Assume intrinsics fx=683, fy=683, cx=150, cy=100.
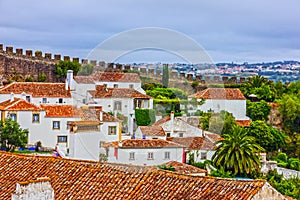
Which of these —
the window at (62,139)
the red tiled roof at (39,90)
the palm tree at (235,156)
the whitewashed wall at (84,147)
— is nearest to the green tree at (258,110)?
the palm tree at (235,156)

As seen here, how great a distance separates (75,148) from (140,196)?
45.6ft

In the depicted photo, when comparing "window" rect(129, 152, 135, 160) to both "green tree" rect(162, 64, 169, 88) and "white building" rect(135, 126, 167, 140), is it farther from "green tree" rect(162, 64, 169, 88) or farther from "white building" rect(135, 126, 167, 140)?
"green tree" rect(162, 64, 169, 88)

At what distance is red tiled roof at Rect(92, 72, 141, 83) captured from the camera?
3084 cm

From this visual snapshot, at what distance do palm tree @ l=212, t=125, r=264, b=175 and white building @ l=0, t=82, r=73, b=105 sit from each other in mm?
9827

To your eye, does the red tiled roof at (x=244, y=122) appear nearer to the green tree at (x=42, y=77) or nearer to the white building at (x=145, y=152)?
the white building at (x=145, y=152)

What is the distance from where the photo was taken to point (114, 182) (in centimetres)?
1211

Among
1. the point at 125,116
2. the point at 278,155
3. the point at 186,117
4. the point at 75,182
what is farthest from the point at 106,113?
the point at 75,182

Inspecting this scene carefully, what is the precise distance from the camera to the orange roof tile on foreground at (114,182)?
1110 centimetres

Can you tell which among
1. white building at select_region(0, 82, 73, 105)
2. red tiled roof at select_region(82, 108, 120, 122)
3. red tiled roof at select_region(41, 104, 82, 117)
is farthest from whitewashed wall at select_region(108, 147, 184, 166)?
white building at select_region(0, 82, 73, 105)

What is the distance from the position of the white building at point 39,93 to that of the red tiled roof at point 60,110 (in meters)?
1.68

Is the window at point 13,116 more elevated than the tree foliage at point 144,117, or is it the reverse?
the tree foliage at point 144,117

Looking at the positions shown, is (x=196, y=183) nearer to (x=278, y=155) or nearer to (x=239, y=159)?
(x=239, y=159)

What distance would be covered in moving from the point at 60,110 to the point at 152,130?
8.27m

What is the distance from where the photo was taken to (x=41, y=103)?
3881 cm
